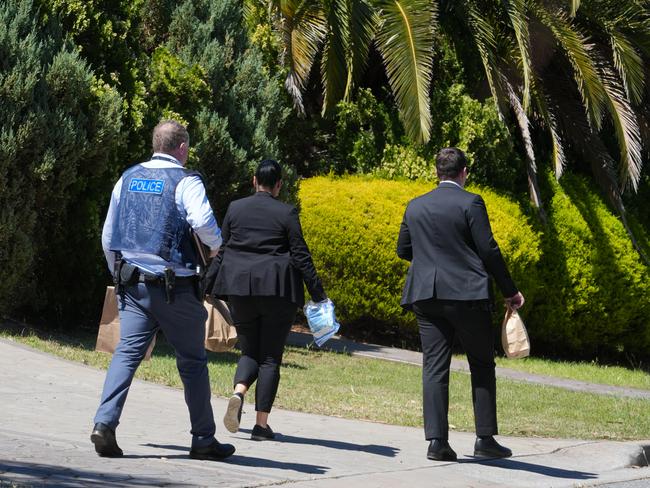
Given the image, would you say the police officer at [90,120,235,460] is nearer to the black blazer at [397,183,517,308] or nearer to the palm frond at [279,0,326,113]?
the black blazer at [397,183,517,308]

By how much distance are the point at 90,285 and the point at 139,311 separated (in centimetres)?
618

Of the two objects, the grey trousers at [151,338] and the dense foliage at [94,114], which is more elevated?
the dense foliage at [94,114]

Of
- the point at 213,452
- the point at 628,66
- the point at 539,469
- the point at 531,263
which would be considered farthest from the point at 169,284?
the point at 628,66

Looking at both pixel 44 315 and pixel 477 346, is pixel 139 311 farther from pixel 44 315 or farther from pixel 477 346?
pixel 44 315

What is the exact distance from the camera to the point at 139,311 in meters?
5.81

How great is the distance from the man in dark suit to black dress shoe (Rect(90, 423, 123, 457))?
1.82 metres

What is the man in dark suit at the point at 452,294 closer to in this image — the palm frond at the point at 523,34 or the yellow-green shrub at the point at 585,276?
the palm frond at the point at 523,34

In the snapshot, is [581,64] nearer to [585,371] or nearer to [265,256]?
[585,371]

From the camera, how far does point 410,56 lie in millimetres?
14047

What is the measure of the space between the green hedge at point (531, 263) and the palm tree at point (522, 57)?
1.73 feet

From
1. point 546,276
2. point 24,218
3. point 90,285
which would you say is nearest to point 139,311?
point 24,218

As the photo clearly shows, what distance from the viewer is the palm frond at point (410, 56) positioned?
13891 mm

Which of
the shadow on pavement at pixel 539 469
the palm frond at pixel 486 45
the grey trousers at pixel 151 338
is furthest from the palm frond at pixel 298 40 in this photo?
the grey trousers at pixel 151 338

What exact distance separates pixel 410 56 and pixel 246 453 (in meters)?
8.58
